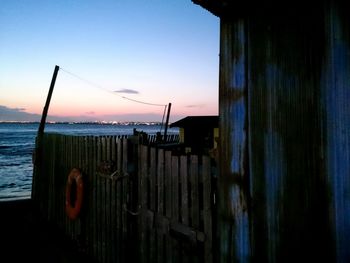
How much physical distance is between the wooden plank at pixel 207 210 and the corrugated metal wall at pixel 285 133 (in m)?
0.69

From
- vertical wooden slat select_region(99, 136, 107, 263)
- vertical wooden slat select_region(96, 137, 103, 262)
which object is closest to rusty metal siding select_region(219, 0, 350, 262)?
vertical wooden slat select_region(99, 136, 107, 263)

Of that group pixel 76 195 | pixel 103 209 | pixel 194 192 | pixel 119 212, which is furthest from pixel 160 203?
pixel 76 195

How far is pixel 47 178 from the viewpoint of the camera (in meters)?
8.91

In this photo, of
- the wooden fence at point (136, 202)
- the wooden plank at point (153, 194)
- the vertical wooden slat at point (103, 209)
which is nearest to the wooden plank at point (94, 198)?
the wooden fence at point (136, 202)

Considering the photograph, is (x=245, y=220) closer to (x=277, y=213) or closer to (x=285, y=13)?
(x=277, y=213)

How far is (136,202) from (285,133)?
3.37m

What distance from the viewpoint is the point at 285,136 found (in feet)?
7.68

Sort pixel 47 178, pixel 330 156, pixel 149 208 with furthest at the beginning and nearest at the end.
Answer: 1. pixel 47 178
2. pixel 149 208
3. pixel 330 156

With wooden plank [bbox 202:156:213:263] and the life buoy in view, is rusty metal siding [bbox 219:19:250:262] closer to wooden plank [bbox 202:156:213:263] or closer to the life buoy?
wooden plank [bbox 202:156:213:263]

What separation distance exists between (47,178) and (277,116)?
328 inches

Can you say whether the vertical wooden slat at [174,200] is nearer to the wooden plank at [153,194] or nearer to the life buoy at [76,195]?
the wooden plank at [153,194]

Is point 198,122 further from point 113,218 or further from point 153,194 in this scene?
point 153,194

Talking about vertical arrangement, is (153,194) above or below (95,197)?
above

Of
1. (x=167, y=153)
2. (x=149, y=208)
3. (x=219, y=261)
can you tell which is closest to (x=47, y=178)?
(x=149, y=208)
